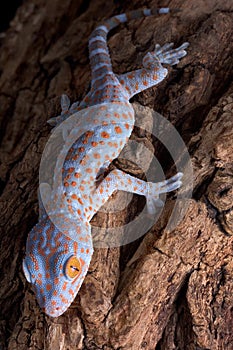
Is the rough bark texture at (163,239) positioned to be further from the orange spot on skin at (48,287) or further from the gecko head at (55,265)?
the orange spot on skin at (48,287)

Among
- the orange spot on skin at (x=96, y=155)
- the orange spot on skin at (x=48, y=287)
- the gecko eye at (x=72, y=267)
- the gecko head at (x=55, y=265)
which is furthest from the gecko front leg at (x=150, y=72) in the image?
the orange spot on skin at (x=48, y=287)

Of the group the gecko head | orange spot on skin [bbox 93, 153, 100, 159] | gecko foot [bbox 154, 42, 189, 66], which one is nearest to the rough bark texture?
gecko foot [bbox 154, 42, 189, 66]

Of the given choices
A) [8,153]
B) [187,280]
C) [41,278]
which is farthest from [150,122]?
[8,153]

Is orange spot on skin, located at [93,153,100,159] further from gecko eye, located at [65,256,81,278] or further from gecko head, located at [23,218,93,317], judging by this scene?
gecko eye, located at [65,256,81,278]

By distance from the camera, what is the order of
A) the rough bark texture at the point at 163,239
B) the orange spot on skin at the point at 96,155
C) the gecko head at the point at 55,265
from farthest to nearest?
the orange spot on skin at the point at 96,155, the rough bark texture at the point at 163,239, the gecko head at the point at 55,265

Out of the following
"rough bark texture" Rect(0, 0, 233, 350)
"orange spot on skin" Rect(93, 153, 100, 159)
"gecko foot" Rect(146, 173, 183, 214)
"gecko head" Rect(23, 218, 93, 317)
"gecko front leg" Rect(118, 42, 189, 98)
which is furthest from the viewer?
"gecko front leg" Rect(118, 42, 189, 98)

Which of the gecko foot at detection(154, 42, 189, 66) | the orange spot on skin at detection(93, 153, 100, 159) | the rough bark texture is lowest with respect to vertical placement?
the rough bark texture

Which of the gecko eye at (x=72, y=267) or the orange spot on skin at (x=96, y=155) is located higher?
the orange spot on skin at (x=96, y=155)

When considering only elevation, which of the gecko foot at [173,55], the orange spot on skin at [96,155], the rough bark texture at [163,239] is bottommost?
the rough bark texture at [163,239]
